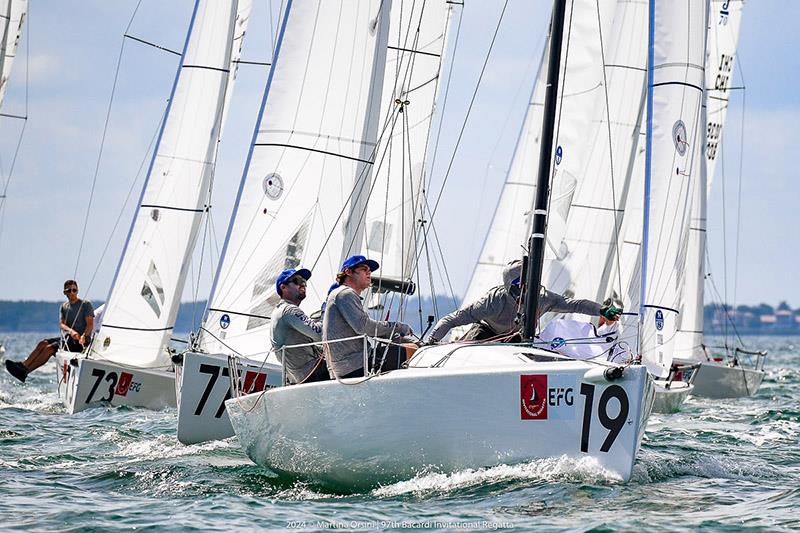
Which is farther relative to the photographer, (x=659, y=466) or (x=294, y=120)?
(x=294, y=120)

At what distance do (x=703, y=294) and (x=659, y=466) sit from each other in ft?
48.1

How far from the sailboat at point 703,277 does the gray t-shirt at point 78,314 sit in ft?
27.3

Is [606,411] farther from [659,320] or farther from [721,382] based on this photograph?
[721,382]

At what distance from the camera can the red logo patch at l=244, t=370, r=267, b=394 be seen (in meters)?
11.8

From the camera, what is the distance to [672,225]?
466 inches

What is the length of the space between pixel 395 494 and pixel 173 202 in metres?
9.99

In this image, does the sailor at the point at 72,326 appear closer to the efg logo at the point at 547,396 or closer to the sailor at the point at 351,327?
the sailor at the point at 351,327

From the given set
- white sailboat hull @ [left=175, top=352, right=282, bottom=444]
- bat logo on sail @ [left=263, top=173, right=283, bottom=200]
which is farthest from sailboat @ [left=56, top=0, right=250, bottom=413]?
bat logo on sail @ [left=263, top=173, right=283, bottom=200]

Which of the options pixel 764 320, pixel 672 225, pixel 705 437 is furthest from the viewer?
pixel 764 320

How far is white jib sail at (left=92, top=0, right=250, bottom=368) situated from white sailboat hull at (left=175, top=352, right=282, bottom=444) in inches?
179

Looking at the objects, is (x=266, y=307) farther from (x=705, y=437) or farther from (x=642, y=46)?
(x=642, y=46)

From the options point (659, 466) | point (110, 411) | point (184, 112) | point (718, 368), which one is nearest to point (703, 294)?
point (718, 368)

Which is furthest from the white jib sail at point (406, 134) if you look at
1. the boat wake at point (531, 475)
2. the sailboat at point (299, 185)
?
the boat wake at point (531, 475)

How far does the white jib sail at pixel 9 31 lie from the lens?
21328 millimetres
